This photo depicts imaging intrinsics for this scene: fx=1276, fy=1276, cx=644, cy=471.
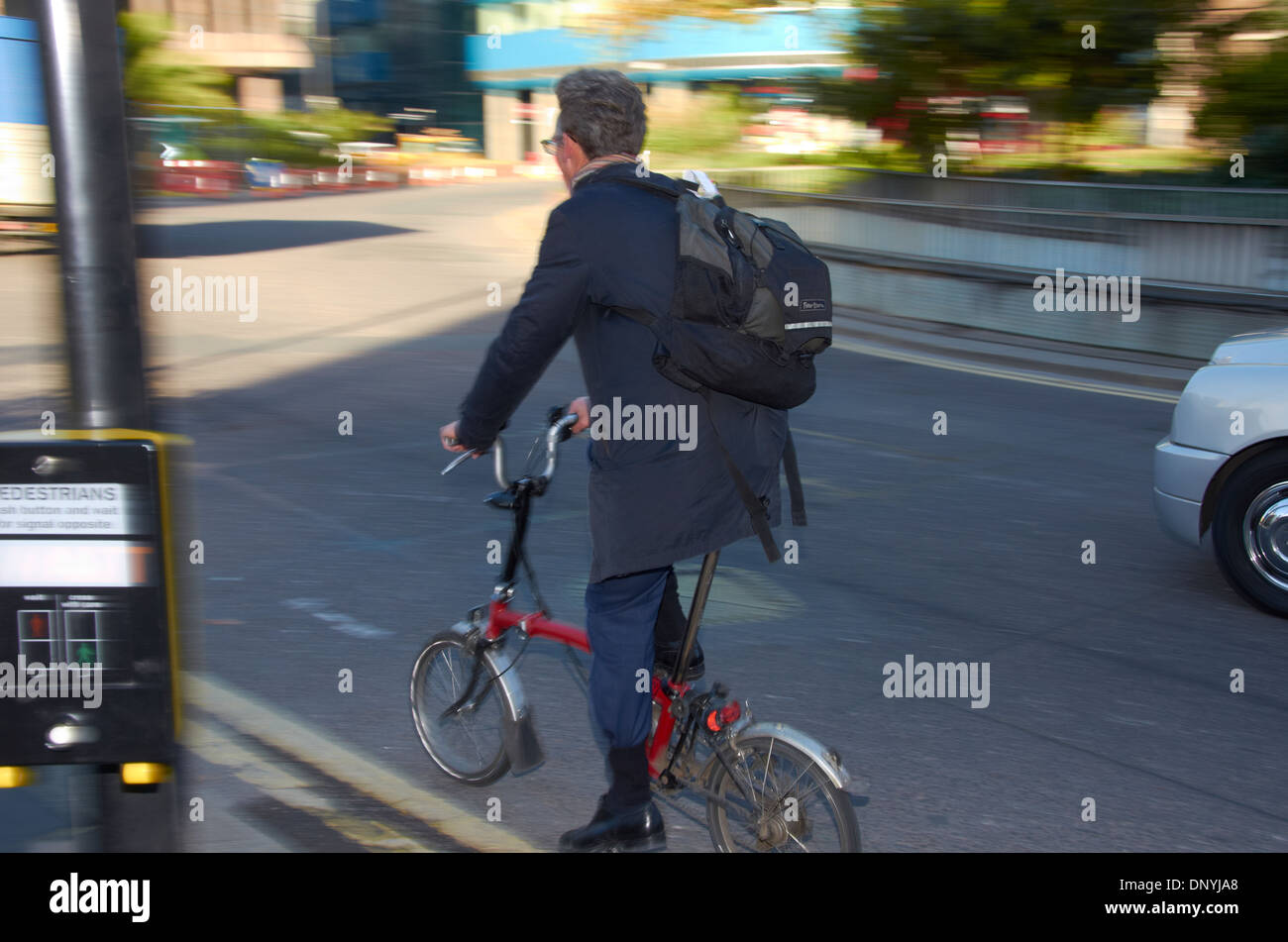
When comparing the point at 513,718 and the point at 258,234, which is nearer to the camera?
the point at 513,718

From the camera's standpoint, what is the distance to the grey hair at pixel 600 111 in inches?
119

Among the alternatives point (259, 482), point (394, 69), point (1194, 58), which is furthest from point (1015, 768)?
point (394, 69)

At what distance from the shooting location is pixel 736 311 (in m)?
2.97

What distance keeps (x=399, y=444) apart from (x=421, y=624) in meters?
3.24

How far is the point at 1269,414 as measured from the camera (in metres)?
5.52

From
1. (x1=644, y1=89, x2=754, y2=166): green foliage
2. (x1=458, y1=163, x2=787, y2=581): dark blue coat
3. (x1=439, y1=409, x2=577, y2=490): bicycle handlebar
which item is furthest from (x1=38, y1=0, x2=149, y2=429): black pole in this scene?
(x1=644, y1=89, x2=754, y2=166): green foliage

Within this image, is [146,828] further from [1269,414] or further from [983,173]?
[983,173]

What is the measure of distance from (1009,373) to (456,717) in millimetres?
8379

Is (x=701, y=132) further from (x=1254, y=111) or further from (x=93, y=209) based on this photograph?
(x=93, y=209)

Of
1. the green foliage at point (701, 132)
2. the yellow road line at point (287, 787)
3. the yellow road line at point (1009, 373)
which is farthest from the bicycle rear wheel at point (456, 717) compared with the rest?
the green foliage at point (701, 132)

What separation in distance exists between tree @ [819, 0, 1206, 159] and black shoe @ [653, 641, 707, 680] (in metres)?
14.3

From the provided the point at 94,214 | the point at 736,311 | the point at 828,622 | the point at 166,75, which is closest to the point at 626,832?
the point at 736,311

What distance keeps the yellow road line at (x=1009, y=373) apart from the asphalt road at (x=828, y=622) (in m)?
0.32

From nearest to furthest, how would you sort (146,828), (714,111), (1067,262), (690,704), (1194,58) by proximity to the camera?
(146,828) → (690,704) → (1067,262) → (1194,58) → (714,111)
